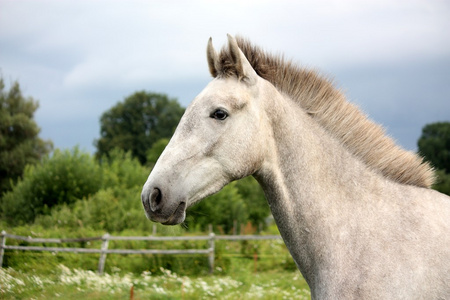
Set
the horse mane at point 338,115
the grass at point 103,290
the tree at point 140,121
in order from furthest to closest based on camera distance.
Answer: the tree at point 140,121, the grass at point 103,290, the horse mane at point 338,115

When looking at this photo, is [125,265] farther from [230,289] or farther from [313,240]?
[313,240]

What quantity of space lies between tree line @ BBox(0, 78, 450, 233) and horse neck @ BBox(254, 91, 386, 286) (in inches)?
32.8

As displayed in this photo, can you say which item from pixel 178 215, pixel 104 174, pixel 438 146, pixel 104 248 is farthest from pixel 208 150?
pixel 438 146

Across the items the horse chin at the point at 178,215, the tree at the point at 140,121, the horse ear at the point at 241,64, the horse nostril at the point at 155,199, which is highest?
the tree at the point at 140,121

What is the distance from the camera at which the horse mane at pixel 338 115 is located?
128 inches

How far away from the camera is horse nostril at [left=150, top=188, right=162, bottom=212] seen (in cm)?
287

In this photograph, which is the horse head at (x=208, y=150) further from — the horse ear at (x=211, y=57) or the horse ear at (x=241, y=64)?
the horse ear at (x=211, y=57)

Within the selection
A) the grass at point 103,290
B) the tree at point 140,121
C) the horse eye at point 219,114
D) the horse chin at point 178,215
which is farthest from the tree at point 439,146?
the horse chin at point 178,215

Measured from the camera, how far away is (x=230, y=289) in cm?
1070

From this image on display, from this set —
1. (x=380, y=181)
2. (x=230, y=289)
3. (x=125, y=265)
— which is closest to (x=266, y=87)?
(x=380, y=181)

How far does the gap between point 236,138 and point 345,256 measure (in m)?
1.01

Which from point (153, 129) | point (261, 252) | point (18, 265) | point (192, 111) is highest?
point (153, 129)

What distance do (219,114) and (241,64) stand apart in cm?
39

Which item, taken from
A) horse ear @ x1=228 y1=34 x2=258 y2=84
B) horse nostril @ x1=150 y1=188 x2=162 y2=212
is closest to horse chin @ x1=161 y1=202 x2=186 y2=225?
horse nostril @ x1=150 y1=188 x2=162 y2=212
